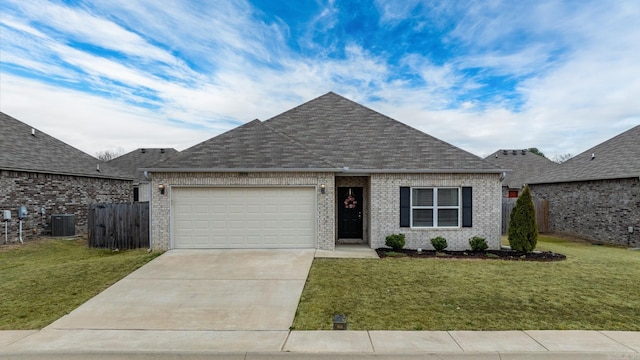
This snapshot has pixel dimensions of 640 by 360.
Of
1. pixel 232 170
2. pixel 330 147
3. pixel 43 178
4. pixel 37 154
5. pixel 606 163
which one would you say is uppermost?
pixel 330 147

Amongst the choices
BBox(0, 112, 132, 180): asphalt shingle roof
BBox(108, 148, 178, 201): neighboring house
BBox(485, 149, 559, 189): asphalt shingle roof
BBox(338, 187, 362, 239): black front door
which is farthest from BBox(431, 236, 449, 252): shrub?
BBox(108, 148, 178, 201): neighboring house

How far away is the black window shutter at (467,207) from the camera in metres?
11.3

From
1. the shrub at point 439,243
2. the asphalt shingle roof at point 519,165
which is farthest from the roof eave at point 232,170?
the asphalt shingle roof at point 519,165

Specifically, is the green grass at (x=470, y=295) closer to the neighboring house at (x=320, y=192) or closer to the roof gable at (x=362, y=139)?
the neighboring house at (x=320, y=192)

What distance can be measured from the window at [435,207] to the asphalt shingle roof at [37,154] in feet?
52.2

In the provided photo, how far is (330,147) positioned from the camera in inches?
494

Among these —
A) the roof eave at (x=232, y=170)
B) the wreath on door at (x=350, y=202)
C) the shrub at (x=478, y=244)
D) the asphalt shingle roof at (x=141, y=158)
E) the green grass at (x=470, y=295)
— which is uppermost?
the asphalt shingle roof at (x=141, y=158)

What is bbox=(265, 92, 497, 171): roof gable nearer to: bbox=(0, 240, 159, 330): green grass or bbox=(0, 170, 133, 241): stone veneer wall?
bbox=(0, 240, 159, 330): green grass

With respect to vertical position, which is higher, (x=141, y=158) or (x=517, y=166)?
(x=141, y=158)

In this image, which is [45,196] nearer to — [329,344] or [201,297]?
[201,297]

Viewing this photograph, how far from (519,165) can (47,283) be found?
33.1 m

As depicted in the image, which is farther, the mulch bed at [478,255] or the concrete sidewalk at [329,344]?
the mulch bed at [478,255]

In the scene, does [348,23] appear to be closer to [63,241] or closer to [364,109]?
[364,109]

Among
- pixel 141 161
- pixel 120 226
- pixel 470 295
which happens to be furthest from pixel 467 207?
pixel 141 161
